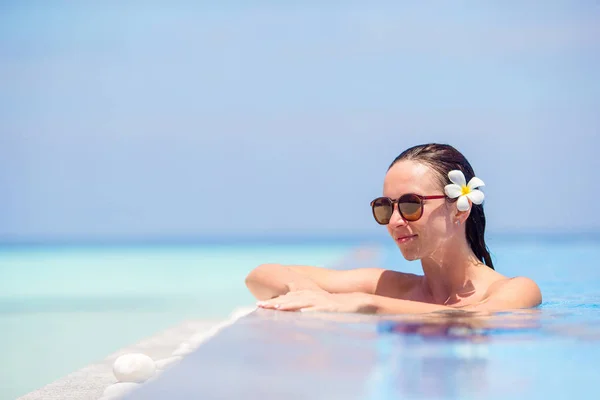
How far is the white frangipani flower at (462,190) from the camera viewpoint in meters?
3.51

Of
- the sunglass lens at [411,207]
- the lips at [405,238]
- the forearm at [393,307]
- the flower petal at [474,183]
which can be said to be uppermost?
the flower petal at [474,183]

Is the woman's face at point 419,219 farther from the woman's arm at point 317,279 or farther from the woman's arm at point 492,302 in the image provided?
the woman's arm at point 317,279

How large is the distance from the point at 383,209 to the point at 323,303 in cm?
48

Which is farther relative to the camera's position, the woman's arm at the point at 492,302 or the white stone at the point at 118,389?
the woman's arm at the point at 492,302

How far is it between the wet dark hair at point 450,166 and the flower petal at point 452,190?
69 mm

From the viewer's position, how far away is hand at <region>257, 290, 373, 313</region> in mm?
3359

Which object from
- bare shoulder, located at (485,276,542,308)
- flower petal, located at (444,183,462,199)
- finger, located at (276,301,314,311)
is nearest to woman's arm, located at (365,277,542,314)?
bare shoulder, located at (485,276,542,308)

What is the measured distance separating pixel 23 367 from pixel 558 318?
2.72 m

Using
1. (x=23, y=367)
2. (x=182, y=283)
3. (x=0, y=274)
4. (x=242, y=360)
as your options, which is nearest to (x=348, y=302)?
(x=242, y=360)

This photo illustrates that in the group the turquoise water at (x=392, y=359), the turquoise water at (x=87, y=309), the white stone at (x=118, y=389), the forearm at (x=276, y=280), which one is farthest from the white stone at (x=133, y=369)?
the forearm at (x=276, y=280)

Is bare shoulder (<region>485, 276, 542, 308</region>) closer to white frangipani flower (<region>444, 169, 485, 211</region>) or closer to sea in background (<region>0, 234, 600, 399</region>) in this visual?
sea in background (<region>0, 234, 600, 399</region>)

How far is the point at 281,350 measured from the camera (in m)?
2.40

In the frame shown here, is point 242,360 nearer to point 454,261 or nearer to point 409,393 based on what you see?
point 409,393

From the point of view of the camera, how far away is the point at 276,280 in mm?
3834
